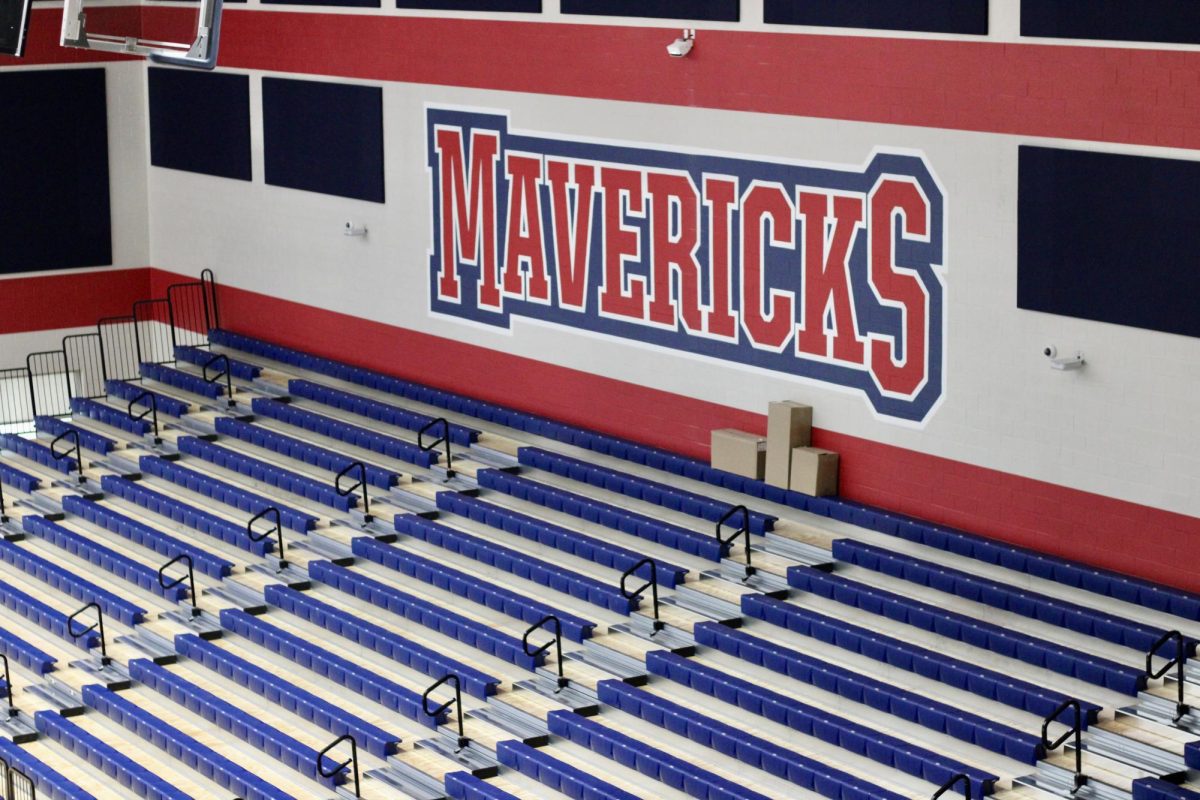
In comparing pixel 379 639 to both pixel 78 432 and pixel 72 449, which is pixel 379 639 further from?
pixel 78 432

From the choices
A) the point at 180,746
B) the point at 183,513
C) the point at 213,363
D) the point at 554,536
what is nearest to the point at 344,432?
the point at 183,513

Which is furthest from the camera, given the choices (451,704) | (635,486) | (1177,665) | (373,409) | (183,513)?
(373,409)

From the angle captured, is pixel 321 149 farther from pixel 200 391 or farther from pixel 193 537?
pixel 193 537

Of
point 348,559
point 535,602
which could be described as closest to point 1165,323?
point 535,602

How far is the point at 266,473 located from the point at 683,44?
272 inches

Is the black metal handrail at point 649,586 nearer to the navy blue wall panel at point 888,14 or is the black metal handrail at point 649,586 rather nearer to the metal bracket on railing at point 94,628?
the metal bracket on railing at point 94,628

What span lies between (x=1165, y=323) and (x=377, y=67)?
11636mm

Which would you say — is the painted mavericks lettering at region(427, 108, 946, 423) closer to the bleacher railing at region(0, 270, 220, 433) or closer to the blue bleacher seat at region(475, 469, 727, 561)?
the blue bleacher seat at region(475, 469, 727, 561)

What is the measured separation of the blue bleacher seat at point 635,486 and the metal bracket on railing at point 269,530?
265cm

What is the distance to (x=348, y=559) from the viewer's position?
1920 centimetres

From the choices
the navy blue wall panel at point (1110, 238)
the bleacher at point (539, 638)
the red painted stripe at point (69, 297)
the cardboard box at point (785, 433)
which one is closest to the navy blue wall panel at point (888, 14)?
the navy blue wall panel at point (1110, 238)

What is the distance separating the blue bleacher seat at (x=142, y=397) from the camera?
969 inches

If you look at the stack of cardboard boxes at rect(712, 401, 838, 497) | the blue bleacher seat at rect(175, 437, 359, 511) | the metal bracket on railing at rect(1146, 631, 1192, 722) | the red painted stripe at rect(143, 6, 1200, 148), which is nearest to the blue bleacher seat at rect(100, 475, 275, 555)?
the blue bleacher seat at rect(175, 437, 359, 511)

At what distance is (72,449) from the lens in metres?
24.2
